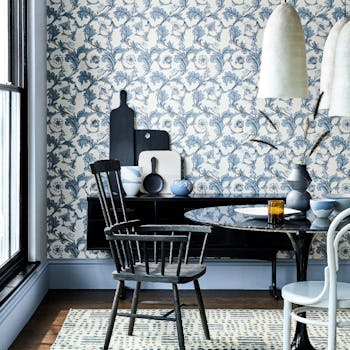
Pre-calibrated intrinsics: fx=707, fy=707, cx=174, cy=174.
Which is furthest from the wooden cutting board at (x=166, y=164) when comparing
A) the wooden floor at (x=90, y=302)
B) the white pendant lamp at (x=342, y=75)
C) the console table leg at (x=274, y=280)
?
the white pendant lamp at (x=342, y=75)

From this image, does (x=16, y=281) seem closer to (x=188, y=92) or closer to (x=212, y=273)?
(x=212, y=273)

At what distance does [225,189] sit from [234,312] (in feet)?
3.38

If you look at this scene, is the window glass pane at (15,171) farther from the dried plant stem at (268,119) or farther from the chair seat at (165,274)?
the dried plant stem at (268,119)

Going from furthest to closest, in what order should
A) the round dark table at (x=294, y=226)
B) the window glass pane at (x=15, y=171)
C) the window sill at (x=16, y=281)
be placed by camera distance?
1. the window glass pane at (x=15, y=171)
2. the window sill at (x=16, y=281)
3. the round dark table at (x=294, y=226)

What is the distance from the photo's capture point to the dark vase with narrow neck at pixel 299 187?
3770 mm

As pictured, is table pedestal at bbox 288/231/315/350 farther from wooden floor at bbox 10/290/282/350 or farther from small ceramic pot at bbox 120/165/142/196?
small ceramic pot at bbox 120/165/142/196

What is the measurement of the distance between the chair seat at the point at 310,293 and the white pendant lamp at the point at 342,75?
80 cm

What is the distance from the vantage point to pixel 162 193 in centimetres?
520

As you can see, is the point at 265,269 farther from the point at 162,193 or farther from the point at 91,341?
the point at 91,341

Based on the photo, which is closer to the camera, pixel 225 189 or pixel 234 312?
pixel 234 312

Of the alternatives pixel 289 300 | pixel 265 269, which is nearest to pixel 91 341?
pixel 289 300

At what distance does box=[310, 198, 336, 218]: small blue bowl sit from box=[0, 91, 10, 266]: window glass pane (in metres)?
1.89

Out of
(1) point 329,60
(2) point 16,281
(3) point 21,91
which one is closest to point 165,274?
(2) point 16,281

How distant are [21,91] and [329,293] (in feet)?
8.36
